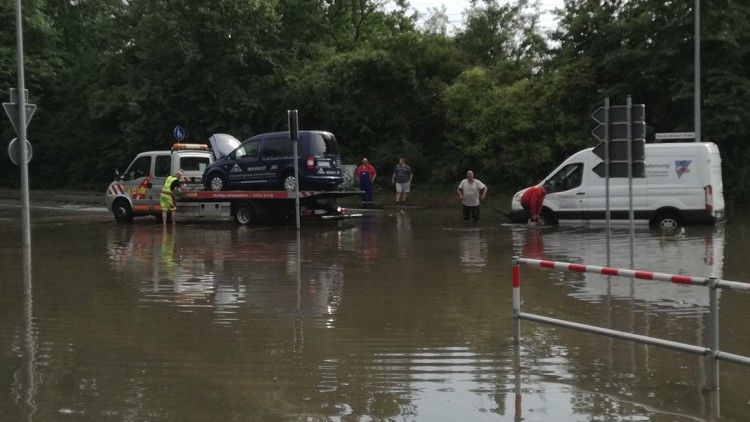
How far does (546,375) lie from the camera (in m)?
7.56

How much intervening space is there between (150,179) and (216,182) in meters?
2.15

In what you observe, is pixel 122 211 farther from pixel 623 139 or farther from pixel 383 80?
pixel 623 139

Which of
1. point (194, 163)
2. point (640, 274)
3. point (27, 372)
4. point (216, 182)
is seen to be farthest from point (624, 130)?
point (194, 163)

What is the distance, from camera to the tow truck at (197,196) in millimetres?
25938

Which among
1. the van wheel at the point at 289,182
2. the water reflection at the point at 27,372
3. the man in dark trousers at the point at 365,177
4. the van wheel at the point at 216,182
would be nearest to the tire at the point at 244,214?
the van wheel at the point at 289,182

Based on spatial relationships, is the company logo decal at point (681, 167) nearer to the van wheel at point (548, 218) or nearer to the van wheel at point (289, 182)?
the van wheel at point (548, 218)

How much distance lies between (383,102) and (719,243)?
874 inches

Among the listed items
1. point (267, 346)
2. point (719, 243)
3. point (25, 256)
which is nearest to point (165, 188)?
point (25, 256)

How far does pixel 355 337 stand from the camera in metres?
9.28

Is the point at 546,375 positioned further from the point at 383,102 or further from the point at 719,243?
the point at 383,102

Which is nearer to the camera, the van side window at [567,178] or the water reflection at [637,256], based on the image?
the water reflection at [637,256]

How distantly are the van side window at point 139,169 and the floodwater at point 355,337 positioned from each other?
33.5 ft

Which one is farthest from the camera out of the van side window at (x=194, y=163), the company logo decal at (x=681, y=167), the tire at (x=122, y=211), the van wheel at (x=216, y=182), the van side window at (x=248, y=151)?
the van side window at (x=194, y=163)

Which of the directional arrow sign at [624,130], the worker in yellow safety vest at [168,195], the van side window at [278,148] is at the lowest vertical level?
the worker in yellow safety vest at [168,195]
